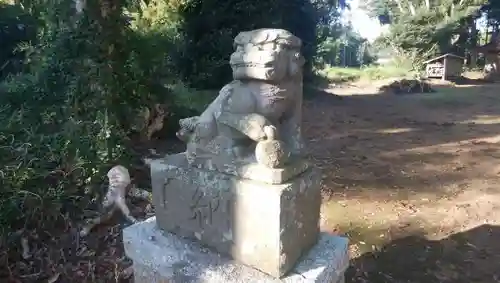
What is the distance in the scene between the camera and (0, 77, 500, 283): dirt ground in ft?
8.71

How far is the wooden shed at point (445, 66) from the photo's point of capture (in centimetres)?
1678

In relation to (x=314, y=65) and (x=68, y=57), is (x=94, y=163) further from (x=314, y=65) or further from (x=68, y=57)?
(x=314, y=65)

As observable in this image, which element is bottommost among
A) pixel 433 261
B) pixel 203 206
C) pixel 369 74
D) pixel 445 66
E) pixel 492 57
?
pixel 433 261

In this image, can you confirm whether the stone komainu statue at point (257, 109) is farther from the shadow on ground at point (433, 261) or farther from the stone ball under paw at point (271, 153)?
the shadow on ground at point (433, 261)

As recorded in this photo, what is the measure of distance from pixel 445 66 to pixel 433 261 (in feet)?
52.4

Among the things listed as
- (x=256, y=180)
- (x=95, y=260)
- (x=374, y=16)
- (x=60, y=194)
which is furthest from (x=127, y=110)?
(x=374, y=16)

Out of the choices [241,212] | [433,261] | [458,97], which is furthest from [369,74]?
[241,212]

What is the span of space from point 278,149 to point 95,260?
178cm

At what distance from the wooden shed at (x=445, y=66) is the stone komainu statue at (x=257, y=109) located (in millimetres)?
17038

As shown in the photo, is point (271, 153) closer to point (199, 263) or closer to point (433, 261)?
point (199, 263)

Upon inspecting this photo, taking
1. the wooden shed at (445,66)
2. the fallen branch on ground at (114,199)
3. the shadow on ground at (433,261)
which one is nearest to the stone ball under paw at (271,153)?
the shadow on ground at (433,261)

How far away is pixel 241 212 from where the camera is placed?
1627 mm

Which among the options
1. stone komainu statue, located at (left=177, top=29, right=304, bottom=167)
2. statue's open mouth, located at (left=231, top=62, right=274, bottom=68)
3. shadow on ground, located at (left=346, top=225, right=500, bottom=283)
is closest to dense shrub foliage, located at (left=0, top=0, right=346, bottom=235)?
stone komainu statue, located at (left=177, top=29, right=304, bottom=167)

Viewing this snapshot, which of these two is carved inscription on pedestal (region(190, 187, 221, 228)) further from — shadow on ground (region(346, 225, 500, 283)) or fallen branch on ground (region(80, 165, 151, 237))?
fallen branch on ground (region(80, 165, 151, 237))
